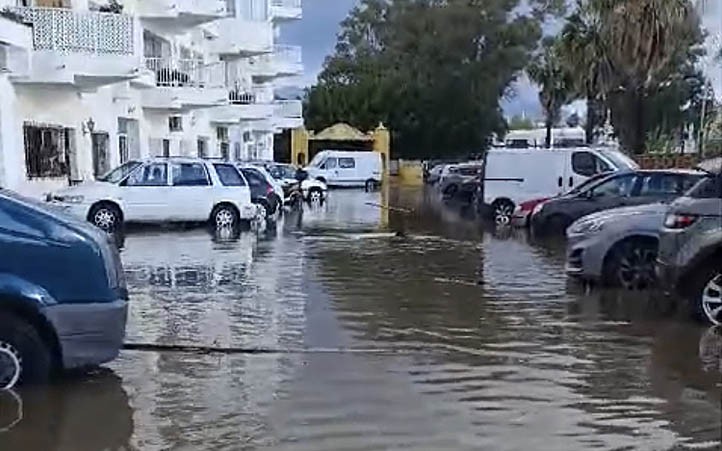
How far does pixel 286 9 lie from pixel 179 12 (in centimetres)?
2617

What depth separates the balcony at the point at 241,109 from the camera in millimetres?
48125

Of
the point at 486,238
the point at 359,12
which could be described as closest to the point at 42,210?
the point at 486,238

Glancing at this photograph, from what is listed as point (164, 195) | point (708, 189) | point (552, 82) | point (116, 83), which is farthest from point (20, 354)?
point (552, 82)

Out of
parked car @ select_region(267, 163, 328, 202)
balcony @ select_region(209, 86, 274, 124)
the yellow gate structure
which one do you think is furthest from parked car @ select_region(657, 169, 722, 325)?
the yellow gate structure

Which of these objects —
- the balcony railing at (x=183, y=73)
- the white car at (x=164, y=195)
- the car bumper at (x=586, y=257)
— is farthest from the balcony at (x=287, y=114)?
the car bumper at (x=586, y=257)

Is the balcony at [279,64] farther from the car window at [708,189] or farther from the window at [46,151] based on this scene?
the car window at [708,189]

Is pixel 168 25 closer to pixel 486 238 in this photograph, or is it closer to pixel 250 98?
pixel 250 98

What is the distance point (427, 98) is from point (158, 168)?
47.2 metres

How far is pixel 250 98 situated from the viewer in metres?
50.8

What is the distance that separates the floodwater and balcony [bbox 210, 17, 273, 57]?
3561cm

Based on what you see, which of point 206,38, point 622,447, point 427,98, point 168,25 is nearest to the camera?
point 622,447

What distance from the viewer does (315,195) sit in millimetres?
42438

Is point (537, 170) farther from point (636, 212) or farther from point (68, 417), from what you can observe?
point (68, 417)

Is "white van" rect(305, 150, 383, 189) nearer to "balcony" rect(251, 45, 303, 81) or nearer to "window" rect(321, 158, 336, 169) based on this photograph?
"window" rect(321, 158, 336, 169)
